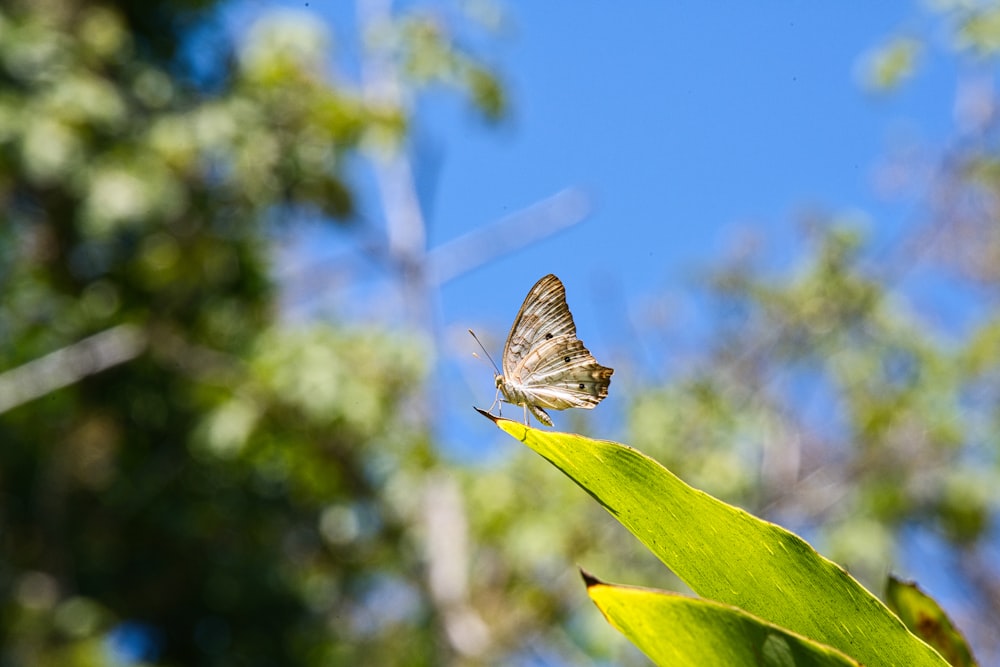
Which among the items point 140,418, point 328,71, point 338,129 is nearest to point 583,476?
point 338,129

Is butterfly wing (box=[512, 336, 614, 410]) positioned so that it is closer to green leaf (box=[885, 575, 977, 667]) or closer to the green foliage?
green leaf (box=[885, 575, 977, 667])

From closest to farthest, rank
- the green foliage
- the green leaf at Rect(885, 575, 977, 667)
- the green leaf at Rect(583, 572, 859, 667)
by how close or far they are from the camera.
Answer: the green leaf at Rect(583, 572, 859, 667) < the green leaf at Rect(885, 575, 977, 667) < the green foliage

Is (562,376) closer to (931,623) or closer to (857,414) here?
(931,623)

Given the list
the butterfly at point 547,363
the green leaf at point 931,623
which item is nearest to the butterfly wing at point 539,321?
the butterfly at point 547,363

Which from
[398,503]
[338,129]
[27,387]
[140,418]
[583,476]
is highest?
[583,476]

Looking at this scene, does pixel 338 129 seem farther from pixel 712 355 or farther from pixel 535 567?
pixel 712 355

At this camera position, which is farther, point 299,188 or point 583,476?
point 299,188

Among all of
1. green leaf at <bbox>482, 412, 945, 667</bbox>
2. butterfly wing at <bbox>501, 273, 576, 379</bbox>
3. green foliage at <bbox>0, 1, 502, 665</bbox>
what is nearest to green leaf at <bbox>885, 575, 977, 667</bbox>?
green leaf at <bbox>482, 412, 945, 667</bbox>

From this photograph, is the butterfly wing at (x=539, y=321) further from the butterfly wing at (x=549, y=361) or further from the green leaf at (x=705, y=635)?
the green leaf at (x=705, y=635)
